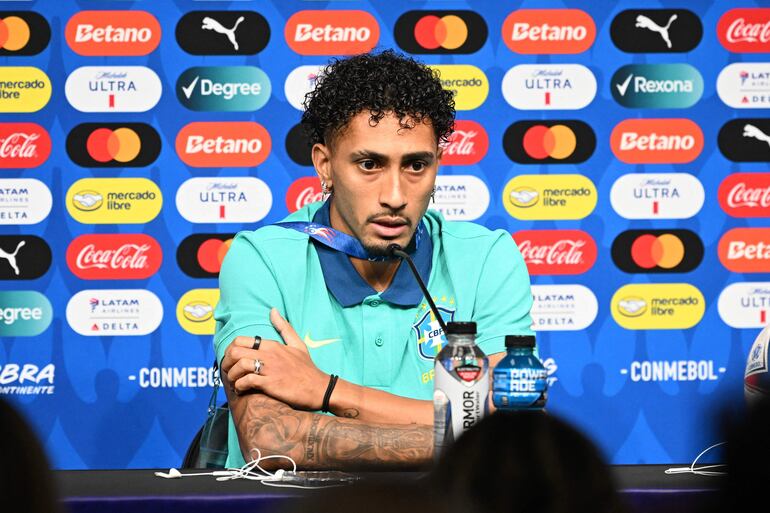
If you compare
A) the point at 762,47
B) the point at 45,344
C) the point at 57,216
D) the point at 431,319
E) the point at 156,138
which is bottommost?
the point at 45,344

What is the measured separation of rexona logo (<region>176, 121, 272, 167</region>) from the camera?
11.5 ft

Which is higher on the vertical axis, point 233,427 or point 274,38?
point 274,38

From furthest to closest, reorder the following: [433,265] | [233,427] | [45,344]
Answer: [45,344] < [433,265] < [233,427]

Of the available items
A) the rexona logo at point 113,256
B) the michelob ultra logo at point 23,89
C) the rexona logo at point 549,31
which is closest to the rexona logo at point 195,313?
the rexona logo at point 113,256

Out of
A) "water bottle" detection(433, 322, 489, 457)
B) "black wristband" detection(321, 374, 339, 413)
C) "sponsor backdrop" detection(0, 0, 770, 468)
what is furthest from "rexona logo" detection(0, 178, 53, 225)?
"water bottle" detection(433, 322, 489, 457)

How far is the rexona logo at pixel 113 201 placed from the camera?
348 cm

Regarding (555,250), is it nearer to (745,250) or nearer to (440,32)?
(745,250)

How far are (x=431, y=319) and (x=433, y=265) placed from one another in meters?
0.15

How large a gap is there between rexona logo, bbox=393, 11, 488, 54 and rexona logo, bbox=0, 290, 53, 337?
1.62m

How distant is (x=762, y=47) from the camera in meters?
3.60

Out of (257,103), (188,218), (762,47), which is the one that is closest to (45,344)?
(188,218)

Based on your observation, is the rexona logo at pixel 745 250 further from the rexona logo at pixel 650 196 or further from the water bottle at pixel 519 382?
the water bottle at pixel 519 382

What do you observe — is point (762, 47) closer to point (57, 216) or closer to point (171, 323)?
point (171, 323)

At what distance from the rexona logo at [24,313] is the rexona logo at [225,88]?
895 mm
